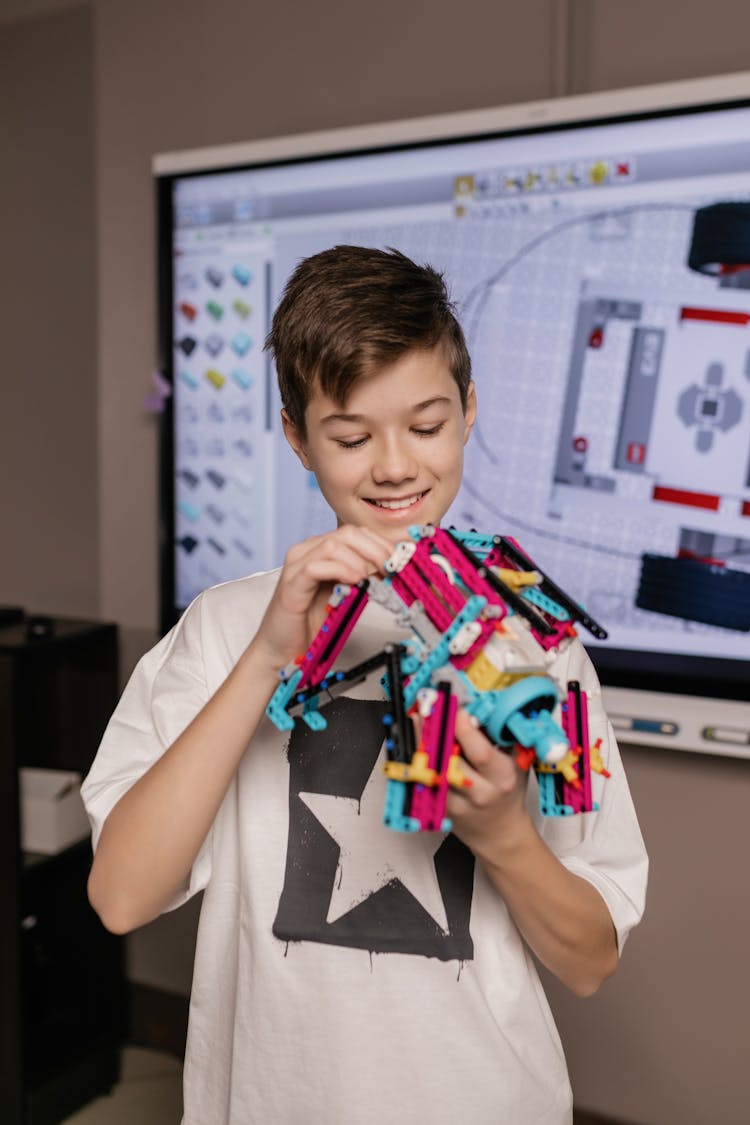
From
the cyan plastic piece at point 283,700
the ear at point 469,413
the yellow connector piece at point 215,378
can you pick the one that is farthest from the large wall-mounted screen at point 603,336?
the cyan plastic piece at point 283,700

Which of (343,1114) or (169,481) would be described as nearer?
(343,1114)

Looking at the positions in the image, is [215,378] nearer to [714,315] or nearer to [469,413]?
[714,315]

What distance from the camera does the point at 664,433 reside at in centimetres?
161

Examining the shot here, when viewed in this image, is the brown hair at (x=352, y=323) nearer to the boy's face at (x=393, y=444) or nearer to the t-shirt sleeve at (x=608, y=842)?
the boy's face at (x=393, y=444)

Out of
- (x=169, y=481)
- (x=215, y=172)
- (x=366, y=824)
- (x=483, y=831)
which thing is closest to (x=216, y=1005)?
(x=366, y=824)

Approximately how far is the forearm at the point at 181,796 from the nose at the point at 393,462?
19cm

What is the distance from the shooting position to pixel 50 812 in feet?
6.33

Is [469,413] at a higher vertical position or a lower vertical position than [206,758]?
higher

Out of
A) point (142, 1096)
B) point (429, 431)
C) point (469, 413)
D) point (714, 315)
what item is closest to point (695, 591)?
point (714, 315)

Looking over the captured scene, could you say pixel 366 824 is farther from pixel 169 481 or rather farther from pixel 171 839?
pixel 169 481

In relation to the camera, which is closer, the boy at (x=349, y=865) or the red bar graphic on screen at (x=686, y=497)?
the boy at (x=349, y=865)

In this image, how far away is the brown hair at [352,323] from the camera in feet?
2.77

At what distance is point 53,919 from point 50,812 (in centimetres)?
25

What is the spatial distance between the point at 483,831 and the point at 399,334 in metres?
0.41
